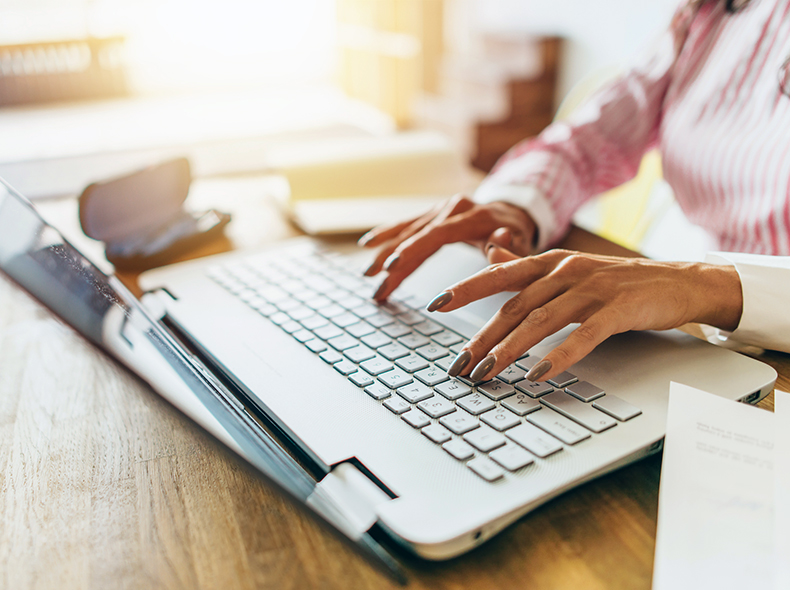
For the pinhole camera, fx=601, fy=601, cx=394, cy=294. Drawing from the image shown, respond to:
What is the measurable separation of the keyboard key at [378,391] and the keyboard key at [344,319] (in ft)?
0.37

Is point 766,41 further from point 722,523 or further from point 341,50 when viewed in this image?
point 341,50

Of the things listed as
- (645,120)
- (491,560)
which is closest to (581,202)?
(645,120)

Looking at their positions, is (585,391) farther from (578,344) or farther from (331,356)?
(331,356)

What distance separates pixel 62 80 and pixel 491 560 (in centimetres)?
559

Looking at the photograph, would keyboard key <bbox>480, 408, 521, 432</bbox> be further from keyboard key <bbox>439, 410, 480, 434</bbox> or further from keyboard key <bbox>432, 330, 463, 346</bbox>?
keyboard key <bbox>432, 330, 463, 346</bbox>

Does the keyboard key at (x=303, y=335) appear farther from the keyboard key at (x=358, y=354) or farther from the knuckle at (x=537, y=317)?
the knuckle at (x=537, y=317)

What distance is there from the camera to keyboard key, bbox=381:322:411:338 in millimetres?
500

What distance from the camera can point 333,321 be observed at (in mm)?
533

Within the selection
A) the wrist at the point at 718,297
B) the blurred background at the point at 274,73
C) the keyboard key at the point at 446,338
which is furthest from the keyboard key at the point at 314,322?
the blurred background at the point at 274,73

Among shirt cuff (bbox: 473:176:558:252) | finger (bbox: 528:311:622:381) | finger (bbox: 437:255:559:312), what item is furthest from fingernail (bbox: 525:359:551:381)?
shirt cuff (bbox: 473:176:558:252)

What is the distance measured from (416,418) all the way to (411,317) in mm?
171

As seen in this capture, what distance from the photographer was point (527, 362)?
44 centimetres

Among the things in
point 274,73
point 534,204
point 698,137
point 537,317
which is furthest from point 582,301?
point 274,73

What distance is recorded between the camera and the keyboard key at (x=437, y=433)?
13.9 inches
